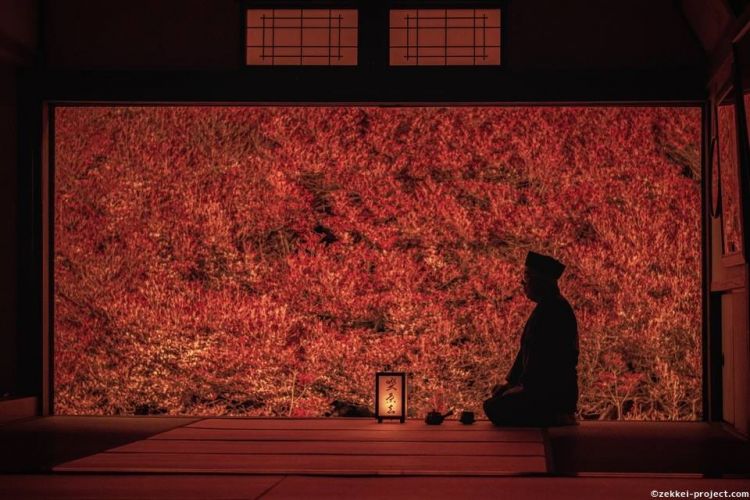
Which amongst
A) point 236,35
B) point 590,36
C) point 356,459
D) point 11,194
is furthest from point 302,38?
point 356,459

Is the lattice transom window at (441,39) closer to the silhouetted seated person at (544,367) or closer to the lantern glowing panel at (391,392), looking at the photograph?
the silhouetted seated person at (544,367)

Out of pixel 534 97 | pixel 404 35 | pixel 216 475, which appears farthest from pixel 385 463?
pixel 404 35

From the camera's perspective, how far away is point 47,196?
561 cm

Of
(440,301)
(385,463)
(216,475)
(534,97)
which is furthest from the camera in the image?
(440,301)

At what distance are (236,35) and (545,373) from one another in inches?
102

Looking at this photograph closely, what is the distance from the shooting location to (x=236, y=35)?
5.41m

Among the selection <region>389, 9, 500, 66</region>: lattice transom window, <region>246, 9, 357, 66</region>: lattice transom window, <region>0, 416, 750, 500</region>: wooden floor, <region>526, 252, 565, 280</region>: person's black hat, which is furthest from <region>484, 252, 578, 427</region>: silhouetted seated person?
<region>246, 9, 357, 66</region>: lattice transom window

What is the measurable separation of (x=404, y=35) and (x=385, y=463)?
9.57ft

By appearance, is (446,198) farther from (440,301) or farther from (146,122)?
(146,122)

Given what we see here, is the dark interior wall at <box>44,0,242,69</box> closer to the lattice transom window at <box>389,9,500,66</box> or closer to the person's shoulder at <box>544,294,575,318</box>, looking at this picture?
the lattice transom window at <box>389,9,500,66</box>

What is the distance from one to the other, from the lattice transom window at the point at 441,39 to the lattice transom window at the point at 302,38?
10.9 inches

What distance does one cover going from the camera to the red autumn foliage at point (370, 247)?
8.09 meters

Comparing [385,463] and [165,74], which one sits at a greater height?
[165,74]

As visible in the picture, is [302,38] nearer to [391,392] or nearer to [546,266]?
[546,266]
